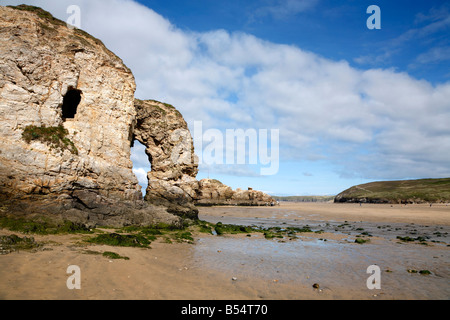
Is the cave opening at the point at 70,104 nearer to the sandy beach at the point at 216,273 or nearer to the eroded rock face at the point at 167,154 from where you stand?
the eroded rock face at the point at 167,154

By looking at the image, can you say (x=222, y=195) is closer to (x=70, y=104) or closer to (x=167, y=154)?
(x=167, y=154)

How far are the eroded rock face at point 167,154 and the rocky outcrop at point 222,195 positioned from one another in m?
36.8

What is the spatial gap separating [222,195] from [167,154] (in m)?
42.3

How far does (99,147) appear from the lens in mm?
18734

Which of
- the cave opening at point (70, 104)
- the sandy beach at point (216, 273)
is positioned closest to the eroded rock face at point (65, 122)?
the cave opening at point (70, 104)

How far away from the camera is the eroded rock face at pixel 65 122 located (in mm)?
14703

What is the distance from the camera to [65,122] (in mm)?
17984

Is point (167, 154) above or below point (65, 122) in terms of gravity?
below

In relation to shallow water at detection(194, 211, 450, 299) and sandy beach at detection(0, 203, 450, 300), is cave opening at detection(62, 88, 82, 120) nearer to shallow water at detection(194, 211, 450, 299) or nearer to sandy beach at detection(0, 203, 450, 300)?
sandy beach at detection(0, 203, 450, 300)

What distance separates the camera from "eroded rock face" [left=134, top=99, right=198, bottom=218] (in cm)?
2592

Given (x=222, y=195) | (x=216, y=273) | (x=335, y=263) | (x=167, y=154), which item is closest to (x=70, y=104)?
(x=167, y=154)

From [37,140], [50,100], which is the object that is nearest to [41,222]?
[37,140]

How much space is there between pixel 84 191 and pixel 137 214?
4033mm

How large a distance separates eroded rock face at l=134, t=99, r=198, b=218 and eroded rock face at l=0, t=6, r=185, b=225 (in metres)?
5.03
